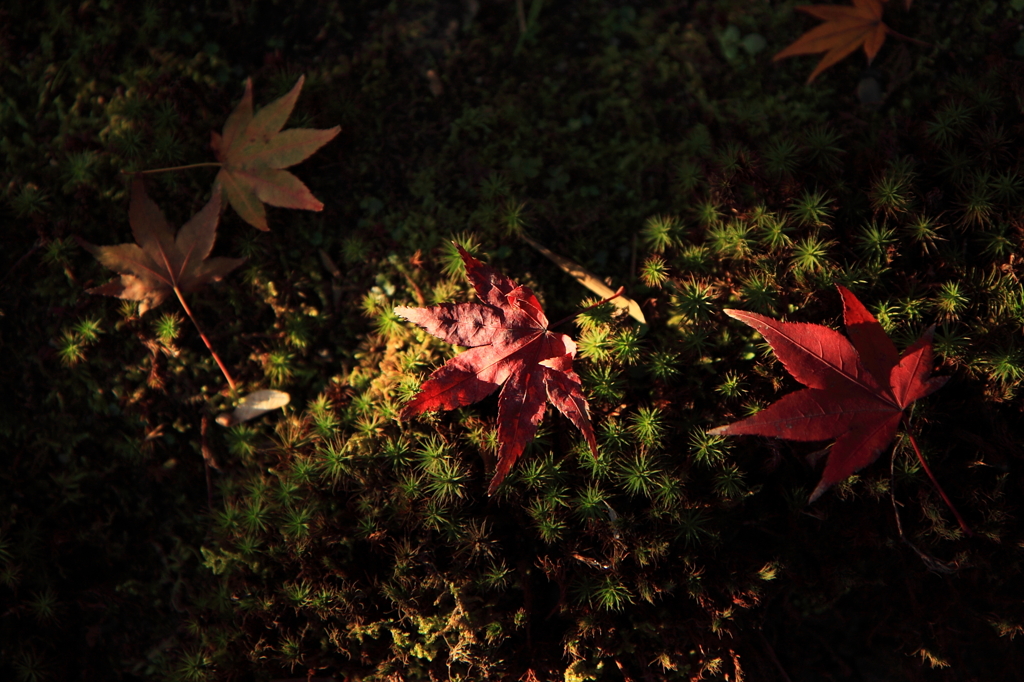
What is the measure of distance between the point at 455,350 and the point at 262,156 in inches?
45.4

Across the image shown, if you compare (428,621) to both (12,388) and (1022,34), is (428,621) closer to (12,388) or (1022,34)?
(12,388)

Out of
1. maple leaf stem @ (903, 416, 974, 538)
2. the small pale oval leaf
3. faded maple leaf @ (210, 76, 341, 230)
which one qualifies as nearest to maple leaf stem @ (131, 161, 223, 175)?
faded maple leaf @ (210, 76, 341, 230)

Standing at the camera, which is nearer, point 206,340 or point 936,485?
point 936,485

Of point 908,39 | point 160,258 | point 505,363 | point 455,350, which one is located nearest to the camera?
point 505,363

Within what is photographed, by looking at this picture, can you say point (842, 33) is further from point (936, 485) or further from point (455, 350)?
point (455, 350)

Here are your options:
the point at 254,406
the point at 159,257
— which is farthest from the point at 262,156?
the point at 254,406

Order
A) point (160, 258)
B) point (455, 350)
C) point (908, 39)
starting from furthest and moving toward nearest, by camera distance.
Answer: point (908, 39)
point (160, 258)
point (455, 350)

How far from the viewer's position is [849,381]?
2.00m

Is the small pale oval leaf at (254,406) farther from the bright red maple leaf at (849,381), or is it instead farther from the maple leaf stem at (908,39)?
the maple leaf stem at (908,39)

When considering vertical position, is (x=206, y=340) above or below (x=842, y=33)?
below

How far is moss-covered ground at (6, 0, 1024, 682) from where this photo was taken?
7.15 ft

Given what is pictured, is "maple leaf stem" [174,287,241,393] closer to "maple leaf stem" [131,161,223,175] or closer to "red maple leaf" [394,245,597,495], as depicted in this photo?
"maple leaf stem" [131,161,223,175]

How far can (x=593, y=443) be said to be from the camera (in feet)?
6.63

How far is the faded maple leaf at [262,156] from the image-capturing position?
246cm
